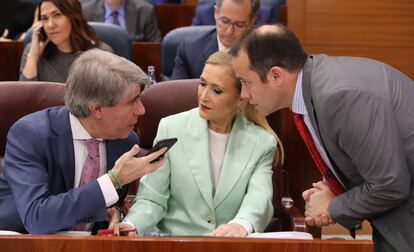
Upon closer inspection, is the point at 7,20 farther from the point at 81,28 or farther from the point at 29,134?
the point at 29,134

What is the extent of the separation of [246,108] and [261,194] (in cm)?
33

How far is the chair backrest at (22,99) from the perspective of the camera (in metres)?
2.90

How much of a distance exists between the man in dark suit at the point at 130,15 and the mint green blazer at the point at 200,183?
2745mm

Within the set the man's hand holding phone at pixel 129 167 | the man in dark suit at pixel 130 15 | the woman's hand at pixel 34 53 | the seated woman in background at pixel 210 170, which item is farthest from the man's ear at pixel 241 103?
the man in dark suit at pixel 130 15

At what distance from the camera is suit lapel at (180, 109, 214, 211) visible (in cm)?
267

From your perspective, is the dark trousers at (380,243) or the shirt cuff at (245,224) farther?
the shirt cuff at (245,224)

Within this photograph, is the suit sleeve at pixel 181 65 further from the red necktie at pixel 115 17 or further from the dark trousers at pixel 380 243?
the dark trousers at pixel 380 243

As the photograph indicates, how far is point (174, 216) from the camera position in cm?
270

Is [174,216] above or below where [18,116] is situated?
below

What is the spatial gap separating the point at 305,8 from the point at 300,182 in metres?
1.49

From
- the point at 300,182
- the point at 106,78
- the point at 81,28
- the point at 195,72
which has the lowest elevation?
the point at 300,182

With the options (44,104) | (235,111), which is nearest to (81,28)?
(44,104)

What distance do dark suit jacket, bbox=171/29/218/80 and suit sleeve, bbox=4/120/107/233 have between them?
172 centimetres

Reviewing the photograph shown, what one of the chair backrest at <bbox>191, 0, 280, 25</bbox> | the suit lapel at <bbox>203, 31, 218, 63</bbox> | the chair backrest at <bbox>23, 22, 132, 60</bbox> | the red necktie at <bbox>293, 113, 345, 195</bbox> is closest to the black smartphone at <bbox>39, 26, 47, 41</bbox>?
the chair backrest at <bbox>23, 22, 132, 60</bbox>
